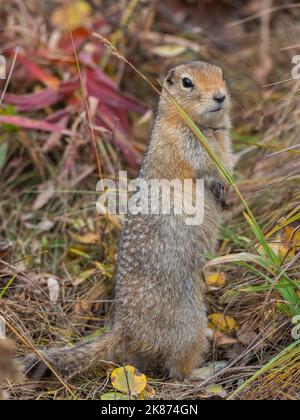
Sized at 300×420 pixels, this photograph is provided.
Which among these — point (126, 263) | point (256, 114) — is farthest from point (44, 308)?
point (256, 114)

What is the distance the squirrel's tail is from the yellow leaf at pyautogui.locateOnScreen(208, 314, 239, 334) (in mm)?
783

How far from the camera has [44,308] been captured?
4734 mm

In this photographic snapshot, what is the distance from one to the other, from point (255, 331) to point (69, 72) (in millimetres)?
3263

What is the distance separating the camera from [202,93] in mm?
4293

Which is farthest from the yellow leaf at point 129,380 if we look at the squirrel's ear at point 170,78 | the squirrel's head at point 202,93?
the squirrel's ear at point 170,78

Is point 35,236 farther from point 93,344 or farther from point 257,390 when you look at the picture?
point 257,390

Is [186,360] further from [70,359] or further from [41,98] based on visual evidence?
[41,98]

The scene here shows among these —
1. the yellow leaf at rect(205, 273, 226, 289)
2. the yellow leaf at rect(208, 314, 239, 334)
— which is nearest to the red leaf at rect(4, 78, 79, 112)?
the yellow leaf at rect(205, 273, 226, 289)

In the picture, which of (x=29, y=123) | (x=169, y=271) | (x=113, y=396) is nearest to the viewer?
(x=113, y=396)

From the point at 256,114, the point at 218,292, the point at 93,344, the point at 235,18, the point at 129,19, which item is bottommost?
the point at 93,344

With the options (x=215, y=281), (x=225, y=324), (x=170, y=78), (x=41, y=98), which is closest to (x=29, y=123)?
(x=41, y=98)

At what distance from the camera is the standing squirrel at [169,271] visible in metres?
4.10

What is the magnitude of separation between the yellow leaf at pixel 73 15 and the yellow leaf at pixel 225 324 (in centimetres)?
375

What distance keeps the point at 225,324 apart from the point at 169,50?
11.9ft
